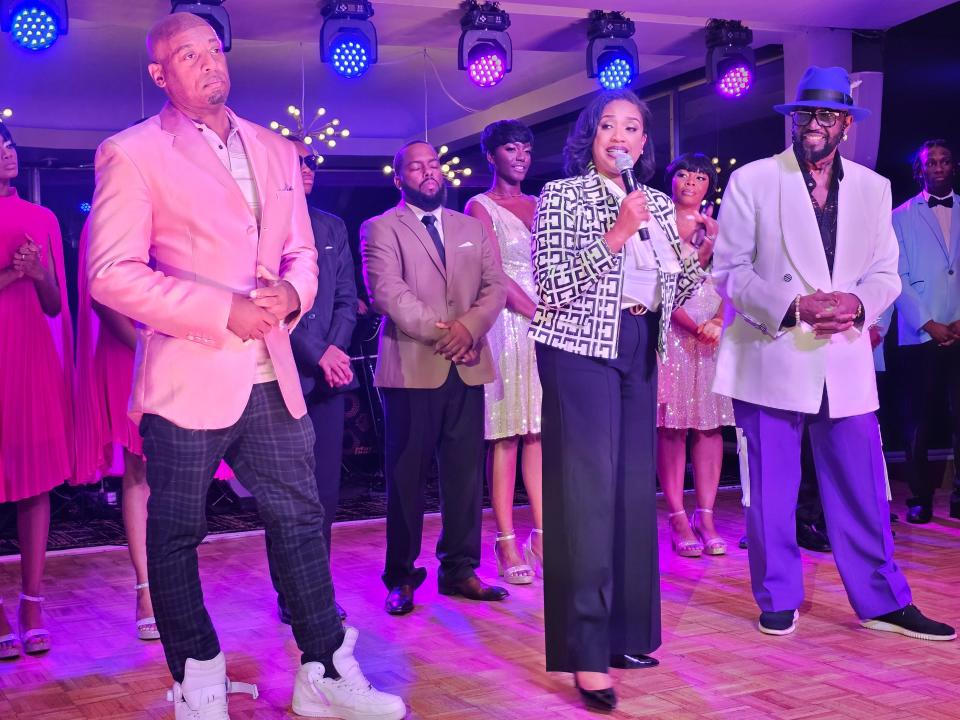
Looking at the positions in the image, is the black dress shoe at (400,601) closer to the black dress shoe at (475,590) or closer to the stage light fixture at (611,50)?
the black dress shoe at (475,590)

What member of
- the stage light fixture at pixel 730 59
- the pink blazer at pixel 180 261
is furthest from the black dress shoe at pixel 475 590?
the stage light fixture at pixel 730 59

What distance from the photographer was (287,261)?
9.47 feet

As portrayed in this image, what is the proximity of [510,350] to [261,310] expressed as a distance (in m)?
2.20

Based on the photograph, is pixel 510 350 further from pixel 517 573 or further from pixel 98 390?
pixel 98 390

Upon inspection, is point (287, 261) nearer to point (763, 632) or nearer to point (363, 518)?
point (763, 632)

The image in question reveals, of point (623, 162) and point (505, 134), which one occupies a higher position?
point (505, 134)

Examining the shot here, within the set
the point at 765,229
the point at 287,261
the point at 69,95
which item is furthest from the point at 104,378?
the point at 69,95

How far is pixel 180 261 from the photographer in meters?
2.66

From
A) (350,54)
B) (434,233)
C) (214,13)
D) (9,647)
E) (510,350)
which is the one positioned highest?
(214,13)

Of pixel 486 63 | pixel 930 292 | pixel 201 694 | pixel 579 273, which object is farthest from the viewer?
pixel 486 63

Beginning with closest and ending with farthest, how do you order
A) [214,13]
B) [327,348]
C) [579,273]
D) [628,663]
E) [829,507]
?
[579,273]
[628,663]
[829,507]
[327,348]
[214,13]

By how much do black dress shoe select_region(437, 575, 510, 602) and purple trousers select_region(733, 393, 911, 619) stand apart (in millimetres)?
1006

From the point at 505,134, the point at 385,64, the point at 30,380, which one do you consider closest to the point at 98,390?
the point at 30,380

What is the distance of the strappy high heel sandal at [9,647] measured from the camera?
11.7 feet
